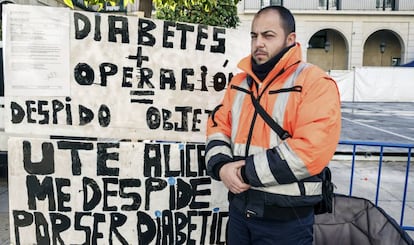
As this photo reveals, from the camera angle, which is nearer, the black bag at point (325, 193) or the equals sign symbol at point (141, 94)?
the black bag at point (325, 193)

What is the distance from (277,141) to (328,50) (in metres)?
28.6

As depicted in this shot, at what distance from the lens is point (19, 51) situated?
8.11 ft

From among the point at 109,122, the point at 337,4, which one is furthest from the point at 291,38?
the point at 337,4

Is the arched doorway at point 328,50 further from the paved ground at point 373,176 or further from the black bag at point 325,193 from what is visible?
the black bag at point 325,193

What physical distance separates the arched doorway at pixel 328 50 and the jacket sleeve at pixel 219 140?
27705 millimetres

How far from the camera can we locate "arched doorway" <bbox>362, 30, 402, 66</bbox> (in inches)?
1117

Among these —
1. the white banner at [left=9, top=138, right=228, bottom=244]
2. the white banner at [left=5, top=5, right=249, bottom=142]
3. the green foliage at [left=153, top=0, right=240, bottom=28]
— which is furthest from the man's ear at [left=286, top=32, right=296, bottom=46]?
the green foliage at [left=153, top=0, right=240, bottom=28]

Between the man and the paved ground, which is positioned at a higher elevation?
the man

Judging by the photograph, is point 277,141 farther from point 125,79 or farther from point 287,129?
point 125,79

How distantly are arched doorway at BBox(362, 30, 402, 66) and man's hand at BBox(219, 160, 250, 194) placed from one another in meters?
29.7

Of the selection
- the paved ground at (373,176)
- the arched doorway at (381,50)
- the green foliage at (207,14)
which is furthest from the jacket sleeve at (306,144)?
the arched doorway at (381,50)

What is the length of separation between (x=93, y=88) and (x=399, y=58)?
3036cm

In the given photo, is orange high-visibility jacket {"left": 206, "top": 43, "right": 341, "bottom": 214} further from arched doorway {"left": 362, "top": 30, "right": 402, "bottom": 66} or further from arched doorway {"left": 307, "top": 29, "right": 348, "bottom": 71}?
arched doorway {"left": 362, "top": 30, "right": 402, "bottom": 66}

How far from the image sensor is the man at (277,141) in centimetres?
166
